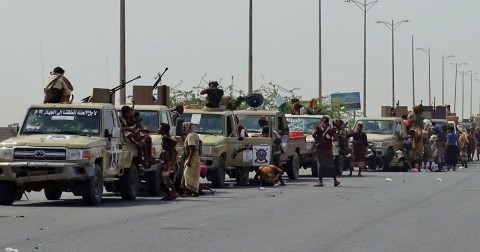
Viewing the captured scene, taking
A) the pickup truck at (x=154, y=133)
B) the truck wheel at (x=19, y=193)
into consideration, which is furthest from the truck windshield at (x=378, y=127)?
the truck wheel at (x=19, y=193)

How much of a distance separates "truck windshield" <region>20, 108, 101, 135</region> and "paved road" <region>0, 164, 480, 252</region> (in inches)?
52.2

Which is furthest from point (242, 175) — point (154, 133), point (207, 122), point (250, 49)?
point (250, 49)

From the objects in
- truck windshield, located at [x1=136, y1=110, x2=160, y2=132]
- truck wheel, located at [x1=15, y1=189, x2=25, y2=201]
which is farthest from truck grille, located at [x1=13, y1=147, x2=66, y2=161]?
truck windshield, located at [x1=136, y1=110, x2=160, y2=132]

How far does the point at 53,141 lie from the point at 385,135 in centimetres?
2596

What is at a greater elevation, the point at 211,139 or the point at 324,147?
the point at 211,139

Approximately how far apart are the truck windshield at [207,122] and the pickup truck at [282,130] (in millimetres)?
2820

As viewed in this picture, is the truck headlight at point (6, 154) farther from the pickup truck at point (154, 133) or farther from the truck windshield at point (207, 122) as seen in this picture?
the truck windshield at point (207, 122)

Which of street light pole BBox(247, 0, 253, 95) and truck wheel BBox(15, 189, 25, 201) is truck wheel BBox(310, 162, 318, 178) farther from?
truck wheel BBox(15, 189, 25, 201)

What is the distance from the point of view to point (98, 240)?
54.4 ft

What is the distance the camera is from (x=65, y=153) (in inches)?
918

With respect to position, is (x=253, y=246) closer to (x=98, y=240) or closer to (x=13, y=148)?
(x=98, y=240)

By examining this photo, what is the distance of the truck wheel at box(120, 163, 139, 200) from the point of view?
25797 millimetres

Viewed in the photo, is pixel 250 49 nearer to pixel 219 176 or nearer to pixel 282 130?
pixel 282 130

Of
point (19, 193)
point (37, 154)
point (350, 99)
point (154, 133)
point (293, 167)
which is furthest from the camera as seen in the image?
point (350, 99)
